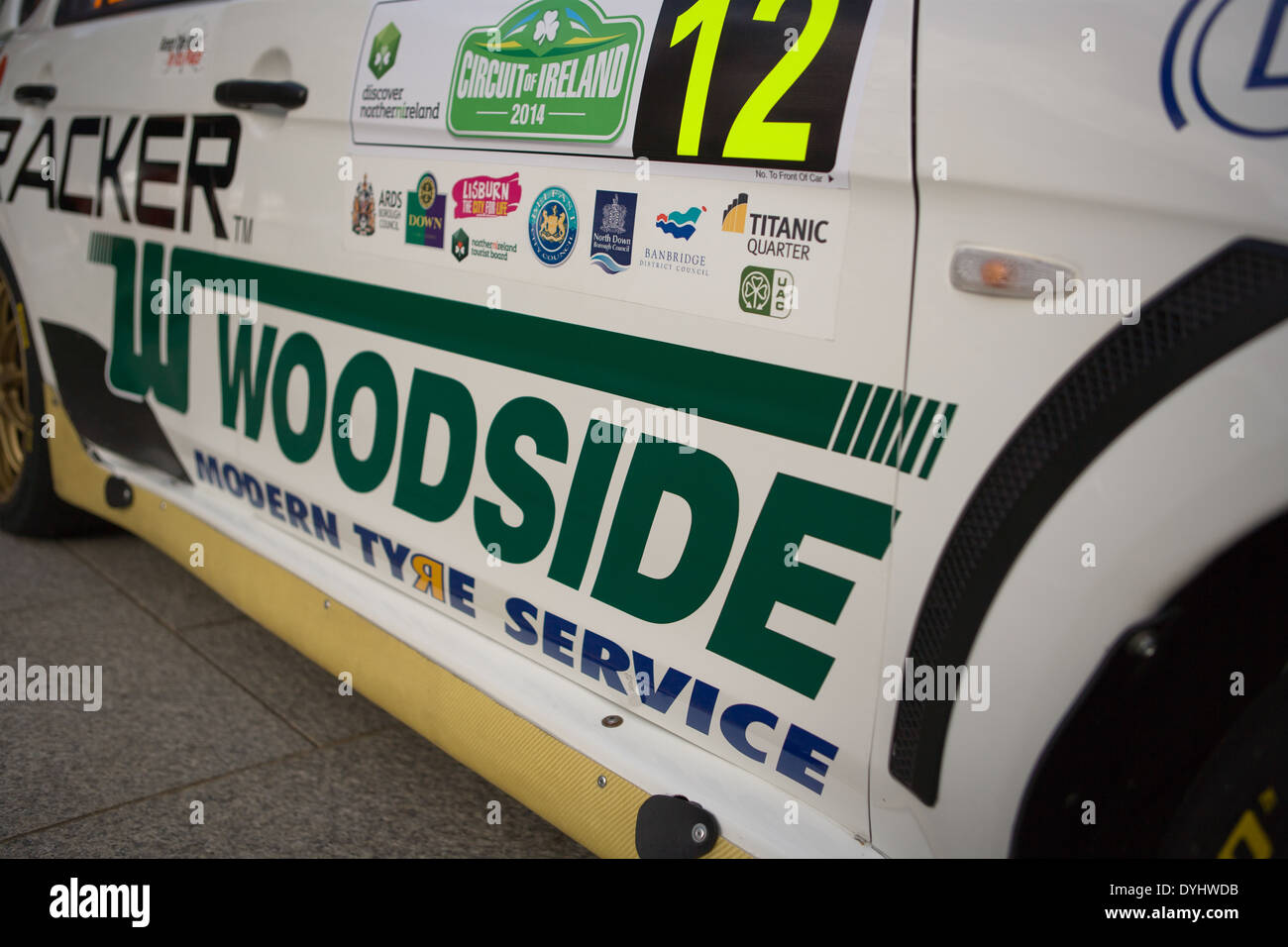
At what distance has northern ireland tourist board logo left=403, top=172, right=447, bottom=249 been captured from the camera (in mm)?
1907

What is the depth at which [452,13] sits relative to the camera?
1909 millimetres

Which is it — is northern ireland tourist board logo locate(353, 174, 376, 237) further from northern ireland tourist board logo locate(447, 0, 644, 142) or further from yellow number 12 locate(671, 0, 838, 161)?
yellow number 12 locate(671, 0, 838, 161)

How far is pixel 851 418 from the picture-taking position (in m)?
1.31

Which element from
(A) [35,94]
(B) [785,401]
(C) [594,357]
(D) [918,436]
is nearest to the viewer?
(D) [918,436]

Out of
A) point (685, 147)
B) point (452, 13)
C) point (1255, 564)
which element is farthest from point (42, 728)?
point (1255, 564)

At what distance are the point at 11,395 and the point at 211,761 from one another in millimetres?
1905

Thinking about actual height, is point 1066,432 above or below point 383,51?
below

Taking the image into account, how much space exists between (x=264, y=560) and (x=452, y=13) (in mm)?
1280

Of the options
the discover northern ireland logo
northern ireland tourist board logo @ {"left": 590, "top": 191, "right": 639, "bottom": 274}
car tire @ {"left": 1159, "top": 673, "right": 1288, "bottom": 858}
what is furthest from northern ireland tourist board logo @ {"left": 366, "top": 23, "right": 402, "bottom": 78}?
car tire @ {"left": 1159, "top": 673, "right": 1288, "bottom": 858}

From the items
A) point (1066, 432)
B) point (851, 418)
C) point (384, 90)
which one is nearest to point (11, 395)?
point (384, 90)

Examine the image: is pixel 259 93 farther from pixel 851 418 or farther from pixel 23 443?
pixel 23 443

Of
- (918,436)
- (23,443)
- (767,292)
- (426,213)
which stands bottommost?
(23,443)

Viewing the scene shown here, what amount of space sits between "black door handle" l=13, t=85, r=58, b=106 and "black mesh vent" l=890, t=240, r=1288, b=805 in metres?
3.06

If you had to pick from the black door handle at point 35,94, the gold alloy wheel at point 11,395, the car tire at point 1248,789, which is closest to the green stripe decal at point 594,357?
the car tire at point 1248,789
